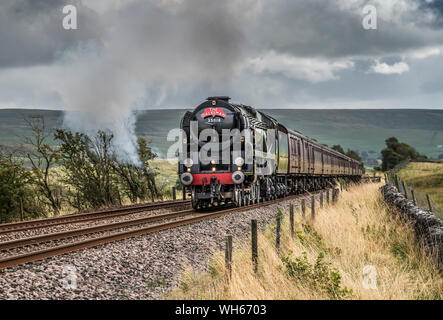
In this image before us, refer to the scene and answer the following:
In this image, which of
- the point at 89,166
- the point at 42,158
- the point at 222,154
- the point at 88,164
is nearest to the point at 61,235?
the point at 222,154

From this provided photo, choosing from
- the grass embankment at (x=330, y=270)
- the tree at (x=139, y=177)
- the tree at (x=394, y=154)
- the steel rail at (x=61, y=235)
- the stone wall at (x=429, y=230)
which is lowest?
the grass embankment at (x=330, y=270)

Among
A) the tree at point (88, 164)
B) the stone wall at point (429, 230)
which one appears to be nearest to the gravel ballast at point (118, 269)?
the stone wall at point (429, 230)

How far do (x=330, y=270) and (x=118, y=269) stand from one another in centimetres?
363

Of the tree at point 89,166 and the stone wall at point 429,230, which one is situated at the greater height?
the tree at point 89,166

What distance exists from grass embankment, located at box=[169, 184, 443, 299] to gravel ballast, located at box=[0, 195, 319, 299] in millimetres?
508

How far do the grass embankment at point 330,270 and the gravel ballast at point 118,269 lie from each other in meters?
0.51

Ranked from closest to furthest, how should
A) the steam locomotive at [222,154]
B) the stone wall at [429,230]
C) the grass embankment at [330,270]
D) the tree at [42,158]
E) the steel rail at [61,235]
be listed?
the grass embankment at [330,270] < the stone wall at [429,230] < the steel rail at [61,235] < the steam locomotive at [222,154] < the tree at [42,158]

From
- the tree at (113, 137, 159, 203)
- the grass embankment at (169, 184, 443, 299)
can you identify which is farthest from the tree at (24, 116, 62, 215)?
the grass embankment at (169, 184, 443, 299)

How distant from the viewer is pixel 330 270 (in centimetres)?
736

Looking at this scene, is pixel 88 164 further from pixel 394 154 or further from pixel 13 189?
pixel 394 154

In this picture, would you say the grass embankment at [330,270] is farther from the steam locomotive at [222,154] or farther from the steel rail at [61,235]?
the steam locomotive at [222,154]

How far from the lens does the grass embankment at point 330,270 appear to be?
6754mm

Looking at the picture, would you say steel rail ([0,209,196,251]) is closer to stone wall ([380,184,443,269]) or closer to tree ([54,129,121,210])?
stone wall ([380,184,443,269])

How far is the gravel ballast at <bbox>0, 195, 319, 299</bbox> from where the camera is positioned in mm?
6941
